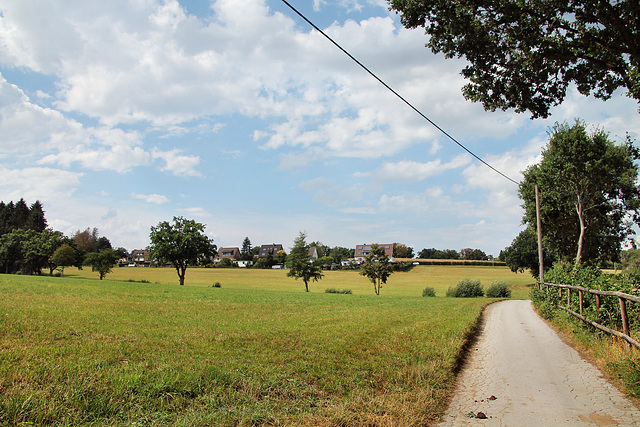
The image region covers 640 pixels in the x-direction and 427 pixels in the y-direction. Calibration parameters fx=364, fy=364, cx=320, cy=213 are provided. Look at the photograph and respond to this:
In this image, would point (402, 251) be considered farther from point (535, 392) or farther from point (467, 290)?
point (535, 392)

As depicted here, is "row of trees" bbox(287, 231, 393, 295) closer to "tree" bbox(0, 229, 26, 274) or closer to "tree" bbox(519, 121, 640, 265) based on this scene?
"tree" bbox(519, 121, 640, 265)

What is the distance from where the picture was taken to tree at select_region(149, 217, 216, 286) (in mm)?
53656

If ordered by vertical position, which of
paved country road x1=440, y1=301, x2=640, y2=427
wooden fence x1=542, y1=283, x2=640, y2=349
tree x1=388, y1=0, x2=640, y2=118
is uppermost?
tree x1=388, y1=0, x2=640, y2=118

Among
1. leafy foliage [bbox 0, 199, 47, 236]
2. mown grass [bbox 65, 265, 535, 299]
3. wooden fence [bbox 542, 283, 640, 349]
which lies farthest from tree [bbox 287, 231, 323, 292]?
leafy foliage [bbox 0, 199, 47, 236]

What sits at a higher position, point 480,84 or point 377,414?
point 480,84

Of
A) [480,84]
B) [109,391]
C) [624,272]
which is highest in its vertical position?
[480,84]

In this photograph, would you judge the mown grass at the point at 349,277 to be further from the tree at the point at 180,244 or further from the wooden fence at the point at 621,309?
the wooden fence at the point at 621,309

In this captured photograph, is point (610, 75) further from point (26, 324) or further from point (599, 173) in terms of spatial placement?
point (599, 173)

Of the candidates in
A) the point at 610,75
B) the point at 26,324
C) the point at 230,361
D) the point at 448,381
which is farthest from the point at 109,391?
the point at 610,75

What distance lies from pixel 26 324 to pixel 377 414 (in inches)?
345

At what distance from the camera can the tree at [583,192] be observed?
1001 inches

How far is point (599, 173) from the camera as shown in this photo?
2533 centimetres

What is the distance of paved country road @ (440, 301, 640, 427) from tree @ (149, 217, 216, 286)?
50.8 m

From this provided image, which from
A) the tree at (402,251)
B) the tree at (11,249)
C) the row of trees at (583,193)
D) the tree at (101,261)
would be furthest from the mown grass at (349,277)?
the tree at (402,251)
